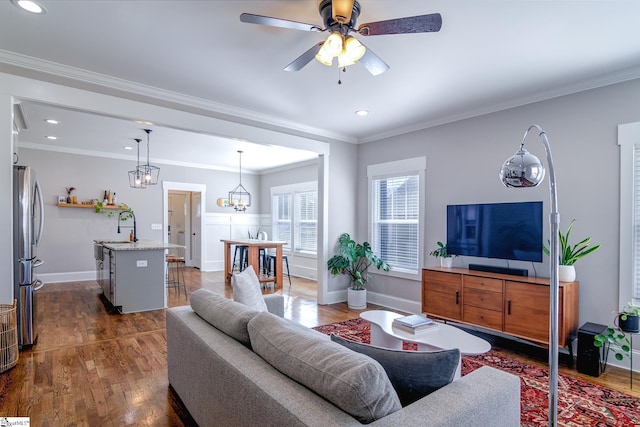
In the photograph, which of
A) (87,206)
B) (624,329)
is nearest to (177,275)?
(87,206)

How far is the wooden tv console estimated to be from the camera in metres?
3.07

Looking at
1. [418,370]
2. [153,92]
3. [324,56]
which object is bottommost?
[418,370]

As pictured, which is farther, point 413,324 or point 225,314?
point 413,324

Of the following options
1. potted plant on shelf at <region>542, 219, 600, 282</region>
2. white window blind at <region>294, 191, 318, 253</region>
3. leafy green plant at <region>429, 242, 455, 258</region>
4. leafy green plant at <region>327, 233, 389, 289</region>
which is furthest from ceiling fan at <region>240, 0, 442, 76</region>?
white window blind at <region>294, 191, 318, 253</region>

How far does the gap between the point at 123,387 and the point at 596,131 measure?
4.74 meters

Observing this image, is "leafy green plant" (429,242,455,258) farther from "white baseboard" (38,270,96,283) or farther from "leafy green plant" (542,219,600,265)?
"white baseboard" (38,270,96,283)

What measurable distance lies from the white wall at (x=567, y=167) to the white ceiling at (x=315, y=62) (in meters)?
0.17

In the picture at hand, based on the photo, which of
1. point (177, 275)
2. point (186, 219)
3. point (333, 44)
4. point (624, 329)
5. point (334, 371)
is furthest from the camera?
point (186, 219)

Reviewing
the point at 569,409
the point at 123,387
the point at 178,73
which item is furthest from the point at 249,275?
the point at 569,409

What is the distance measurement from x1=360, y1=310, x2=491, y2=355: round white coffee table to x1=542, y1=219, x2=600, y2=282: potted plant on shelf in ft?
4.43

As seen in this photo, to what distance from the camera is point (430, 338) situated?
2.43 meters

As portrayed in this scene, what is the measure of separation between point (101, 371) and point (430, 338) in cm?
271

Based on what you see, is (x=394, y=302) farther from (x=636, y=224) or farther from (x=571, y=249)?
(x=636, y=224)

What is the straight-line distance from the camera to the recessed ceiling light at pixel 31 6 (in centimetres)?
218
